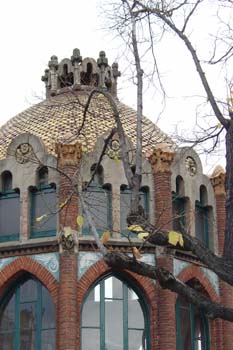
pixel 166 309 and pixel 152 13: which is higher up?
pixel 152 13

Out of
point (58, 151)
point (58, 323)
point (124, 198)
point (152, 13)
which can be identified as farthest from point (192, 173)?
point (152, 13)

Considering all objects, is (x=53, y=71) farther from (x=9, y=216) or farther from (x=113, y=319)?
(x=113, y=319)

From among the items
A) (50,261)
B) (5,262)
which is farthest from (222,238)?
(5,262)

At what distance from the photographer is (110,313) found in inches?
787

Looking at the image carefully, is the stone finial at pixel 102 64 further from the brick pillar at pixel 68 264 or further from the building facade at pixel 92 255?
the brick pillar at pixel 68 264

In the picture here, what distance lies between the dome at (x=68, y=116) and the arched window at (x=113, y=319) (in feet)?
11.4

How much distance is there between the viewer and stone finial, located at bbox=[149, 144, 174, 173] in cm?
2094

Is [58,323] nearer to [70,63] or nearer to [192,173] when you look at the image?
[192,173]

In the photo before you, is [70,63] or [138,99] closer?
[138,99]

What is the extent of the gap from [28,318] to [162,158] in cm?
501

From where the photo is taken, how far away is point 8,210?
70.1 feet

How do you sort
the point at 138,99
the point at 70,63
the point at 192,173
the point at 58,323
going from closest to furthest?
the point at 138,99 < the point at 58,323 < the point at 192,173 < the point at 70,63

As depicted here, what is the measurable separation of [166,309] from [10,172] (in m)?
5.18

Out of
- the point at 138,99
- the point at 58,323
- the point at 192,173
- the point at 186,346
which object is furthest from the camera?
the point at 192,173
